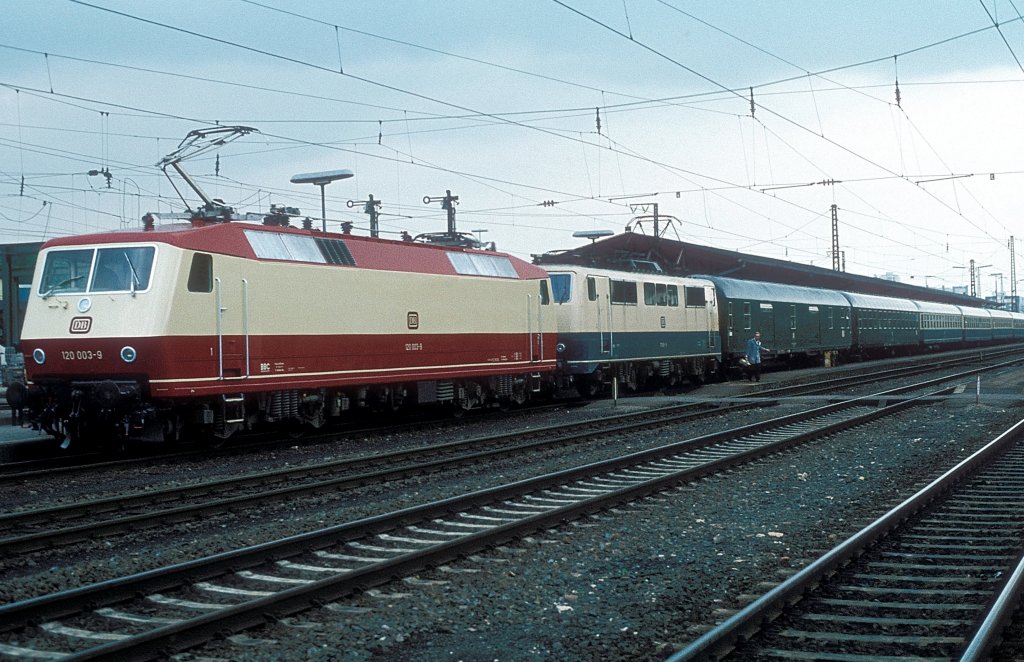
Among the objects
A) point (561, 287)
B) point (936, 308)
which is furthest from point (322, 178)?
point (936, 308)

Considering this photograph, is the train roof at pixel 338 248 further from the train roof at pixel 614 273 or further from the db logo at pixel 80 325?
the train roof at pixel 614 273

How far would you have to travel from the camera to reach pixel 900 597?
7.04 meters

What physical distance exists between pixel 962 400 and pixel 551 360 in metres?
10.4

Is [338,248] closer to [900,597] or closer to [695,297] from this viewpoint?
[900,597]

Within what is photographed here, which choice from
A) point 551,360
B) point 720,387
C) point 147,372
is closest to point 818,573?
point 147,372

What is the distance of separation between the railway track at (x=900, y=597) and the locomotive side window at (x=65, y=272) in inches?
466

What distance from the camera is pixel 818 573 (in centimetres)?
730

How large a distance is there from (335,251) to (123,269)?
4075 millimetres

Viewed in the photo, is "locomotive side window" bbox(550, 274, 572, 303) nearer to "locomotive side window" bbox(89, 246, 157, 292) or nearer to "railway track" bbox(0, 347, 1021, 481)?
"railway track" bbox(0, 347, 1021, 481)

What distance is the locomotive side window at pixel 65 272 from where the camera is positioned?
49.4ft

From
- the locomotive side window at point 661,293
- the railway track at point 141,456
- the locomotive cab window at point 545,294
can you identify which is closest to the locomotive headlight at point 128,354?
the railway track at point 141,456

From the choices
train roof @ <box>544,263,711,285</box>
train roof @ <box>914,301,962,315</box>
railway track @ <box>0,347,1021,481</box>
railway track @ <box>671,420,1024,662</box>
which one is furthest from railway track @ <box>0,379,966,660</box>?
train roof @ <box>914,301,962,315</box>

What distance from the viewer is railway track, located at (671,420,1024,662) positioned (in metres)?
5.83

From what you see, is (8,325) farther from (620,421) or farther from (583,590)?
(583,590)
